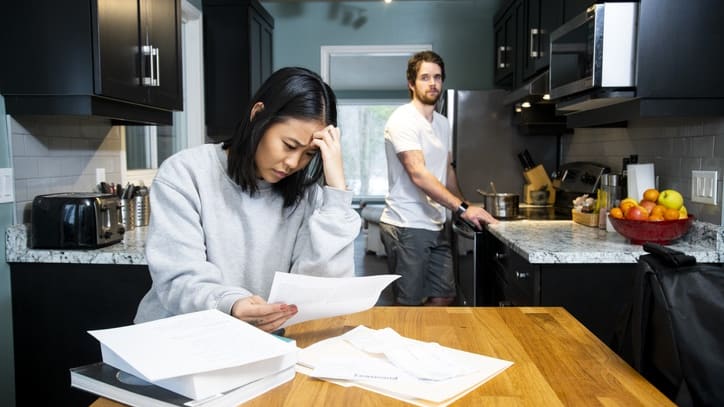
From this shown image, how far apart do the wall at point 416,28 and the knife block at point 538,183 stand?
94 centimetres

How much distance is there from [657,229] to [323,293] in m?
1.46

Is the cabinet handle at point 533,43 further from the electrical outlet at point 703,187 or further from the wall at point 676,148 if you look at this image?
the electrical outlet at point 703,187

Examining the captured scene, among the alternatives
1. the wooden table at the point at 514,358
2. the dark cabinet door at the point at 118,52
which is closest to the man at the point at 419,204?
the dark cabinet door at the point at 118,52

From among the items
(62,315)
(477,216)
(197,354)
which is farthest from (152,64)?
(197,354)

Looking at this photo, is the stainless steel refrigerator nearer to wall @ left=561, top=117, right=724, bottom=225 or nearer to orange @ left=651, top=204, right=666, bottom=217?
wall @ left=561, top=117, right=724, bottom=225

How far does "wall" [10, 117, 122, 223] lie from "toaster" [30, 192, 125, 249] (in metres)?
0.08

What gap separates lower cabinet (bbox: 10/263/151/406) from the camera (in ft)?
7.34

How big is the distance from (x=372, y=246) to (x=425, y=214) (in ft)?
12.1

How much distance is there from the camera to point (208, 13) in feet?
13.3

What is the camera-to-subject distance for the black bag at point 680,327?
1120 mm

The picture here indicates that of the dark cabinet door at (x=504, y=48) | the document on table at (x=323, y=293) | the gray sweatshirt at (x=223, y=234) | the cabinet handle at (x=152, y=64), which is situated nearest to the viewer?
the document on table at (x=323, y=293)

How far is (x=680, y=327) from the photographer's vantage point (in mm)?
1148

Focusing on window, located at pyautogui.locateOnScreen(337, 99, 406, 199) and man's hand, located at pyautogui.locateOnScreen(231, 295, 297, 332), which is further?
window, located at pyautogui.locateOnScreen(337, 99, 406, 199)

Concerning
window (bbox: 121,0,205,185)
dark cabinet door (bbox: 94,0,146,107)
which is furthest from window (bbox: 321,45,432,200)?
dark cabinet door (bbox: 94,0,146,107)
